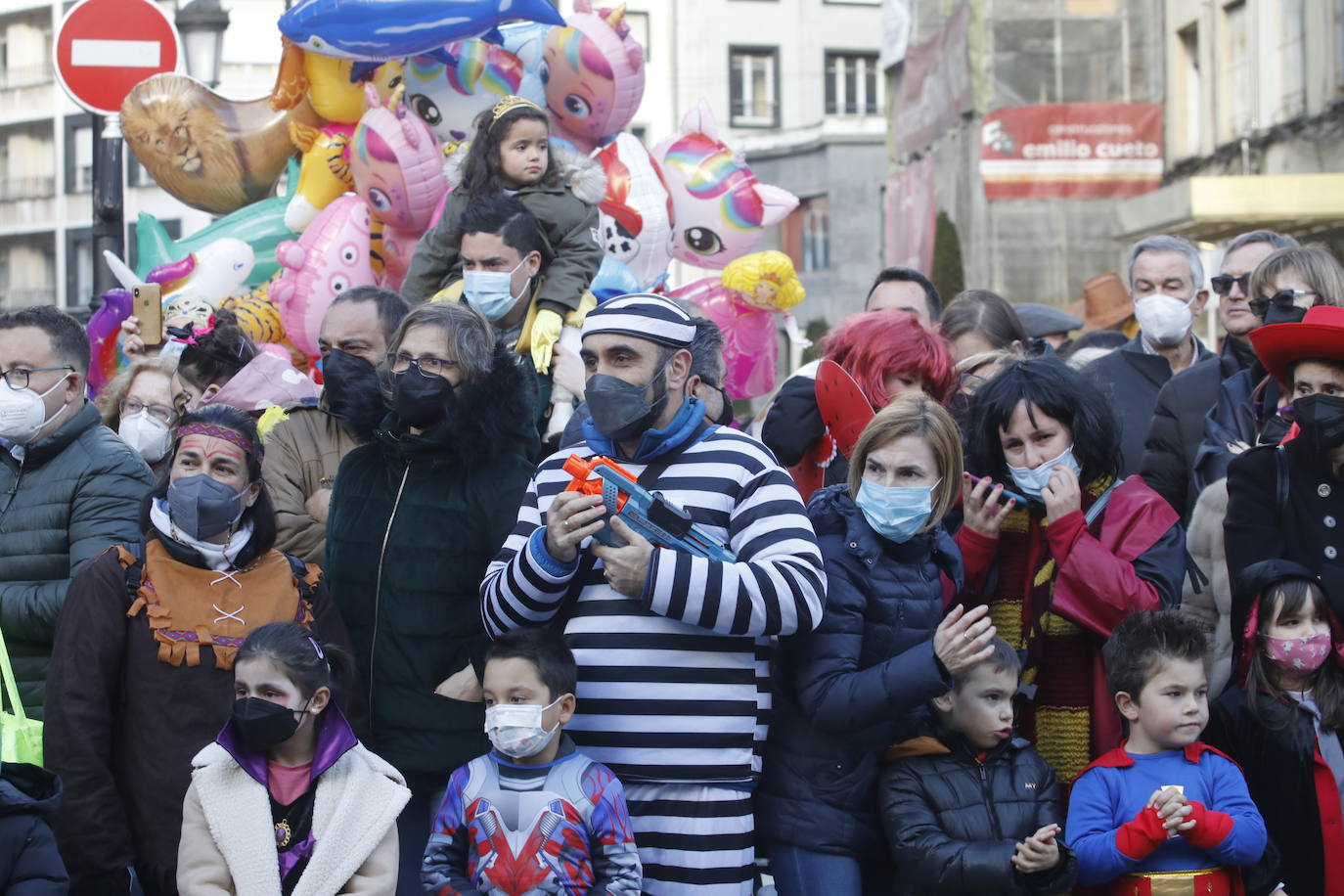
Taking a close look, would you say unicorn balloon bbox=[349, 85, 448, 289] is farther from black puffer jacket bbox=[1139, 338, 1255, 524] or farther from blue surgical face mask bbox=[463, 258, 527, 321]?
black puffer jacket bbox=[1139, 338, 1255, 524]

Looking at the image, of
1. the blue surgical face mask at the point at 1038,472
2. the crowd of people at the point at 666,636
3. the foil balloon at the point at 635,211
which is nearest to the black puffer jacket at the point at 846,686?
the crowd of people at the point at 666,636

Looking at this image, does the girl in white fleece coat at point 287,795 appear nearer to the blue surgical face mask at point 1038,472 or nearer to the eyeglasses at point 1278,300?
the blue surgical face mask at point 1038,472

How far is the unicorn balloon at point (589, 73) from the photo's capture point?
8430 mm

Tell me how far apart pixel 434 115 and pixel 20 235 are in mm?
46941

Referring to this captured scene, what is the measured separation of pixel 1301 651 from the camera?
4.65 m

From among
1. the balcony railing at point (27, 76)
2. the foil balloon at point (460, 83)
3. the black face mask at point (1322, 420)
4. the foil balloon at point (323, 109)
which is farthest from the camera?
the balcony railing at point (27, 76)

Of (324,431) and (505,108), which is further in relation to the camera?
(505,108)

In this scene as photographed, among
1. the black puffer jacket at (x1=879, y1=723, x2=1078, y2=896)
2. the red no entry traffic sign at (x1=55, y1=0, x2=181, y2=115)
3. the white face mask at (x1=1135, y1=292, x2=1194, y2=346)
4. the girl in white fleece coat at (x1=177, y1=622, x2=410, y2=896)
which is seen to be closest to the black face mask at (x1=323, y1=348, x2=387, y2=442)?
the girl in white fleece coat at (x1=177, y1=622, x2=410, y2=896)

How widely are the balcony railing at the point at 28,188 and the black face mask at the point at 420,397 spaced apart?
164ft

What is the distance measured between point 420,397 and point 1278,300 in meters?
3.00

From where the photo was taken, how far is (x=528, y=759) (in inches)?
163

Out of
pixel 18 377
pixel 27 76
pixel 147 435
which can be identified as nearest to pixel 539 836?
pixel 18 377

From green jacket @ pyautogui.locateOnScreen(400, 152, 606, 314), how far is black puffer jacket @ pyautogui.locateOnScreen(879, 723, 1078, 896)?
2742mm

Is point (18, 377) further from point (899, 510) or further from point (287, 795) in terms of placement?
point (899, 510)
